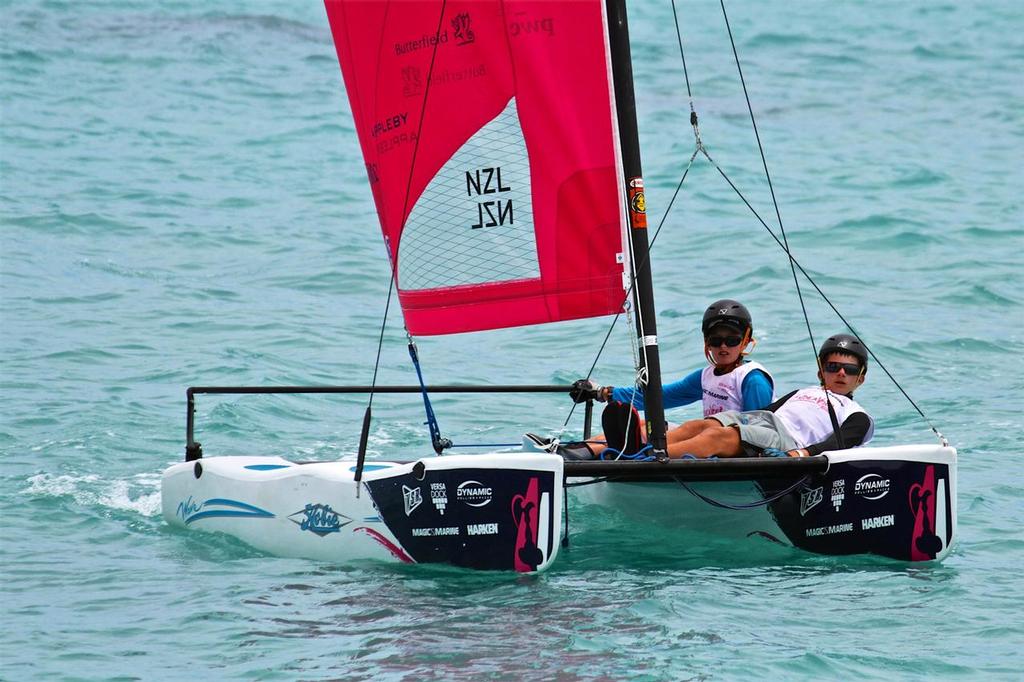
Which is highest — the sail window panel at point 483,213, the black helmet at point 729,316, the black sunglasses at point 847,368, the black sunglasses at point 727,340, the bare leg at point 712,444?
Result: the sail window panel at point 483,213

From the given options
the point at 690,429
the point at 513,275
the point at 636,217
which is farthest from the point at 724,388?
the point at 513,275

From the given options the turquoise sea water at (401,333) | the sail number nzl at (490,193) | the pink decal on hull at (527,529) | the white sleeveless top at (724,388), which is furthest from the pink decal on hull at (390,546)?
the white sleeveless top at (724,388)

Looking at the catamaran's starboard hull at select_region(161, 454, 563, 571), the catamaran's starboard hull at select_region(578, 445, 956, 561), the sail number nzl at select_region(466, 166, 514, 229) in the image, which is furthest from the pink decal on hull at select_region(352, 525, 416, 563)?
the sail number nzl at select_region(466, 166, 514, 229)

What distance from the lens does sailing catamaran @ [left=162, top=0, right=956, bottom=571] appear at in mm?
6891

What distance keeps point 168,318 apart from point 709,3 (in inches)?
834

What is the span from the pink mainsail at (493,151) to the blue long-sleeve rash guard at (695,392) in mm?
771

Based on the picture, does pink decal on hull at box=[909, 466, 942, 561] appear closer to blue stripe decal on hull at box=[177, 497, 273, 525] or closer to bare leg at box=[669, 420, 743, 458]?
bare leg at box=[669, 420, 743, 458]

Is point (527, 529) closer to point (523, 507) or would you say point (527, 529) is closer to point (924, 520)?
point (523, 507)

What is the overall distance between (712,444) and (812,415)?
26.5 inches

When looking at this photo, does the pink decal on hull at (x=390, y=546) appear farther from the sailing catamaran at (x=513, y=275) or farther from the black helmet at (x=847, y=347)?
the black helmet at (x=847, y=347)

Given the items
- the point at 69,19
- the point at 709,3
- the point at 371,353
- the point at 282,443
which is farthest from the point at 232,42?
the point at 282,443

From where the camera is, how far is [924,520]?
7031 mm

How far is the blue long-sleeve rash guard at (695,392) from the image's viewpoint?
766 centimetres

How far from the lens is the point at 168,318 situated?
42.4 feet
